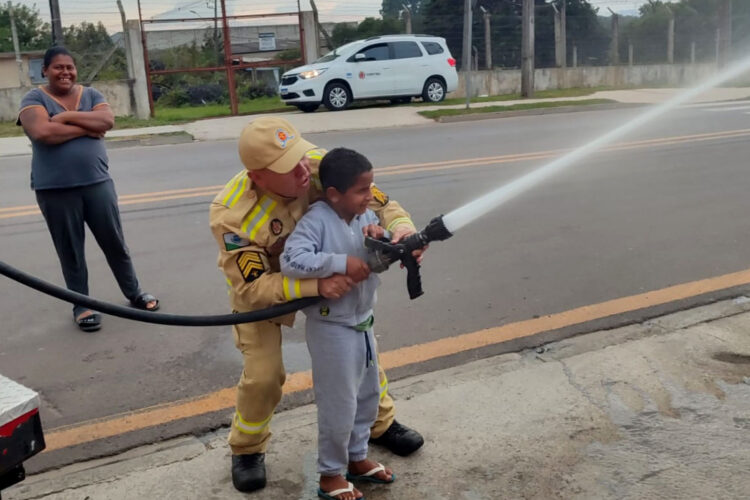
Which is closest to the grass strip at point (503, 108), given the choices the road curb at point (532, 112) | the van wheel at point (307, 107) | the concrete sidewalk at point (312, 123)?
the road curb at point (532, 112)

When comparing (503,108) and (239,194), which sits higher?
(239,194)

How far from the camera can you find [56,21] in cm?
1602

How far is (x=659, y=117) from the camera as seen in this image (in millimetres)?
14430

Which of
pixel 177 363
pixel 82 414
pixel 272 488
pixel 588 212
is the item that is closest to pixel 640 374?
pixel 272 488

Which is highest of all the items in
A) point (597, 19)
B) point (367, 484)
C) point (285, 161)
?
point (597, 19)

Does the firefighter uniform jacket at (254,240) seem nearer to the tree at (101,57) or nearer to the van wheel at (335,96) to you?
the van wheel at (335,96)

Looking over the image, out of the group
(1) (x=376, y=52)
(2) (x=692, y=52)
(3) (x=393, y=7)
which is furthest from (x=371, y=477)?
(2) (x=692, y=52)

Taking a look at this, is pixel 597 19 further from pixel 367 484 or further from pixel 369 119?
pixel 367 484

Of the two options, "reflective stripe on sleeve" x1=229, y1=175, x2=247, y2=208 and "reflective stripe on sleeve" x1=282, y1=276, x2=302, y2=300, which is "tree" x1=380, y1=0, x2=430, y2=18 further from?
"reflective stripe on sleeve" x1=282, y1=276, x2=302, y2=300

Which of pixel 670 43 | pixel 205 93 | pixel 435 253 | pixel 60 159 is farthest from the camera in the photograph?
pixel 670 43

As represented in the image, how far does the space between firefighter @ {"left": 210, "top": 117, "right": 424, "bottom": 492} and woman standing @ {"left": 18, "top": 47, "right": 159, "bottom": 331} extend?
2.02 m

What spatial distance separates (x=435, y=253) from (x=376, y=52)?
12.9 meters

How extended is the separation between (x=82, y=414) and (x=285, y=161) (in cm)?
188

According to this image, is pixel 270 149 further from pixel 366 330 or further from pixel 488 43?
pixel 488 43
